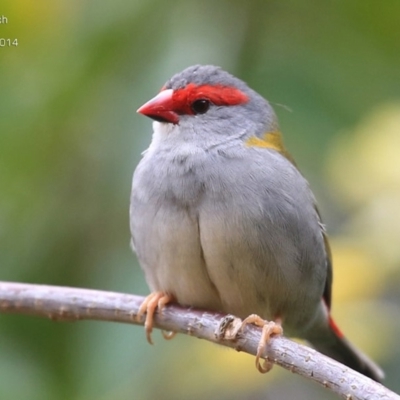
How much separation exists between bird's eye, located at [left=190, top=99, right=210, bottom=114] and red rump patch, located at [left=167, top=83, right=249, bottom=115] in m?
0.01

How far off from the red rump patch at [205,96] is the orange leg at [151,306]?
2.41ft

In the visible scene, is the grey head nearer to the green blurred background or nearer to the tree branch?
the green blurred background

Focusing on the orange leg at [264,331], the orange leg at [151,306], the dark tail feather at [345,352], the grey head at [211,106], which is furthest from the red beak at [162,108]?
the dark tail feather at [345,352]

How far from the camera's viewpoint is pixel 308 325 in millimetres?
3703

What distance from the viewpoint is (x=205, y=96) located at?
140 inches

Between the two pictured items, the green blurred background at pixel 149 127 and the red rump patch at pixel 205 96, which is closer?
the green blurred background at pixel 149 127

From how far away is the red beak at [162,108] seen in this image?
11.1 feet

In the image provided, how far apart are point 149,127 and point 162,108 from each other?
3.6 inches

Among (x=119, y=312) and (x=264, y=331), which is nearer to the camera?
(x=264, y=331)

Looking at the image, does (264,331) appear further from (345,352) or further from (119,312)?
(345,352)

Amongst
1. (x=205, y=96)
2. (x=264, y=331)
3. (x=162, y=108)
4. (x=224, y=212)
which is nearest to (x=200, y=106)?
(x=205, y=96)

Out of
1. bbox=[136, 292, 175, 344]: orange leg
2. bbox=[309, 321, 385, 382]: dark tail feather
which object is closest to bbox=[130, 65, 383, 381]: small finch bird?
bbox=[136, 292, 175, 344]: orange leg

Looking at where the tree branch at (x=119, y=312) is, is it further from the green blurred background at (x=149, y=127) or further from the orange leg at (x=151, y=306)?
the green blurred background at (x=149, y=127)

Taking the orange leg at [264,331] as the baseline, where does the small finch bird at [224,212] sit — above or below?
above
